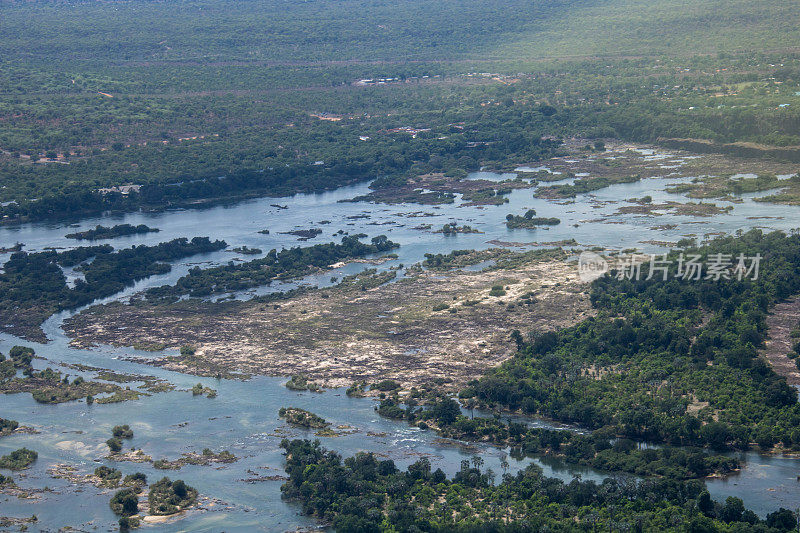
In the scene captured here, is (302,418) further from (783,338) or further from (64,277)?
(64,277)

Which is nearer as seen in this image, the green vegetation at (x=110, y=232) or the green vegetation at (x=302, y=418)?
the green vegetation at (x=302, y=418)

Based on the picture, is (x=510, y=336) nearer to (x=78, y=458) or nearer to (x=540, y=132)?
(x=78, y=458)

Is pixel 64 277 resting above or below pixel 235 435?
above

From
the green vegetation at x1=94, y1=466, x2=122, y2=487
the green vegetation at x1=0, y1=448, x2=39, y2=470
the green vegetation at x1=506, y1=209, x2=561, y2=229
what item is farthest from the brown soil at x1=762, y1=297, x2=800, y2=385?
the green vegetation at x1=0, y1=448, x2=39, y2=470

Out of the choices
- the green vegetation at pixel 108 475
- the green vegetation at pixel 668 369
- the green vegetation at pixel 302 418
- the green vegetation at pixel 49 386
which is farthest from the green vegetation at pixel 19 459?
the green vegetation at pixel 668 369

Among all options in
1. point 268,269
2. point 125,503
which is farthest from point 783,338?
point 268,269

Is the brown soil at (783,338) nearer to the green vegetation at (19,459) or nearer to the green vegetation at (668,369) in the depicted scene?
the green vegetation at (668,369)

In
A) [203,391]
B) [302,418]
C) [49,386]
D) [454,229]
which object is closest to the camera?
[302,418]
